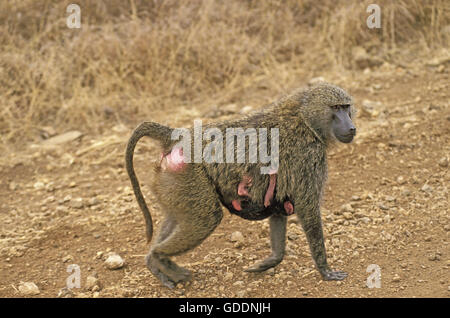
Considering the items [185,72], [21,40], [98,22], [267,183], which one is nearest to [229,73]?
[185,72]

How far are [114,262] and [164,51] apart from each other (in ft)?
11.1

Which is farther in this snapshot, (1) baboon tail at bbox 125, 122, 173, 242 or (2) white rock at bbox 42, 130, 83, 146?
(2) white rock at bbox 42, 130, 83, 146

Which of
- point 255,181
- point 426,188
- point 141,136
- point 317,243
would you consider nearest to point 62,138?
point 141,136

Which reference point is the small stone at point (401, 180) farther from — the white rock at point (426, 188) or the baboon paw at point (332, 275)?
the baboon paw at point (332, 275)

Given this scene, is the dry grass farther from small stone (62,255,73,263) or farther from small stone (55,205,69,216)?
small stone (62,255,73,263)

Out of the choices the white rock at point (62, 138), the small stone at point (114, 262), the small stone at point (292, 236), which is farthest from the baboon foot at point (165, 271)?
the white rock at point (62, 138)

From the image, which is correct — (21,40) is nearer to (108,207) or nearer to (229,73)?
(229,73)

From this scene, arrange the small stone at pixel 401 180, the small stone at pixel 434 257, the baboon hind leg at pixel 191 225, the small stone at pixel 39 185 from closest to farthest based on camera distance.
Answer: the baboon hind leg at pixel 191 225 < the small stone at pixel 434 257 < the small stone at pixel 401 180 < the small stone at pixel 39 185

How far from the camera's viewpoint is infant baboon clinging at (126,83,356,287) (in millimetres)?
3385

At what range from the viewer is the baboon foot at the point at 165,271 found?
11.7ft

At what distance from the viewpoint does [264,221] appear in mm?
4410

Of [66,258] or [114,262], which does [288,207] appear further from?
[66,258]

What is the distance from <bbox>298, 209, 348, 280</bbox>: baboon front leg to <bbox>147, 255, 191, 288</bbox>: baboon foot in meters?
0.81

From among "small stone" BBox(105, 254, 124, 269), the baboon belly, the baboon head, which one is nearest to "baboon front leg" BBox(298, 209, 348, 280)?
the baboon belly
